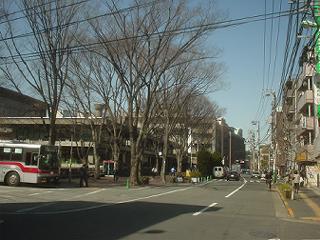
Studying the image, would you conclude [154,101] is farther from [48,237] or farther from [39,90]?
[48,237]

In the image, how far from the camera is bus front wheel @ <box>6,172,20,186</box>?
1195 inches

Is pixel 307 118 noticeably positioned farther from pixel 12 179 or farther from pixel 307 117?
pixel 12 179

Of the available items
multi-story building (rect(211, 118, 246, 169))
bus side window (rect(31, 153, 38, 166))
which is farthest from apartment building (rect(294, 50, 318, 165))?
multi-story building (rect(211, 118, 246, 169))

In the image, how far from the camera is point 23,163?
3052 centimetres

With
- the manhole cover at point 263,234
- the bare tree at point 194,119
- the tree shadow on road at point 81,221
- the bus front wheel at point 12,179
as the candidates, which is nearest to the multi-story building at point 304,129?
the bare tree at point 194,119

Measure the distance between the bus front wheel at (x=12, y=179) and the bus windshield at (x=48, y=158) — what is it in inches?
63.3

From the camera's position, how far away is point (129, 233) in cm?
1146

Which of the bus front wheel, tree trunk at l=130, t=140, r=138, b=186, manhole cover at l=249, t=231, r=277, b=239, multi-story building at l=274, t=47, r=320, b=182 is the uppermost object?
multi-story building at l=274, t=47, r=320, b=182

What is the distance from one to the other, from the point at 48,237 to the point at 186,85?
30531mm

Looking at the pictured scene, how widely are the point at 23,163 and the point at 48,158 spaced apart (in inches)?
64.0

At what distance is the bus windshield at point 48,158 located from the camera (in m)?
30.8

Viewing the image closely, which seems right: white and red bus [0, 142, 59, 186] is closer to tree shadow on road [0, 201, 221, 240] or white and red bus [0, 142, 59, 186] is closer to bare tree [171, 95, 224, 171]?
tree shadow on road [0, 201, 221, 240]

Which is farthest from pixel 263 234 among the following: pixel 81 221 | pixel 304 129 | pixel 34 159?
pixel 304 129

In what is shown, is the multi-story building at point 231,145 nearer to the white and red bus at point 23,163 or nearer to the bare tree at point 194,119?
the bare tree at point 194,119
